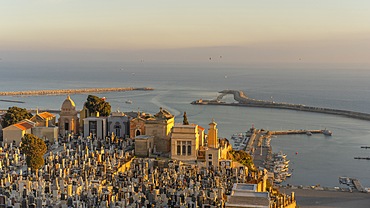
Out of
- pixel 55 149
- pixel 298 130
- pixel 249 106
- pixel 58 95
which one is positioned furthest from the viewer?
pixel 58 95

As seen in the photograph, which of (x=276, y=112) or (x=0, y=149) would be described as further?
(x=276, y=112)

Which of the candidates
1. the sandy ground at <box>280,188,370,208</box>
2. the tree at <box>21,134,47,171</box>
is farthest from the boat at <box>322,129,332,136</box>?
the tree at <box>21,134,47,171</box>

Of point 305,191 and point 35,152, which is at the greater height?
point 35,152

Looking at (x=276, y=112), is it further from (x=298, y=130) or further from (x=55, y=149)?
(x=55, y=149)

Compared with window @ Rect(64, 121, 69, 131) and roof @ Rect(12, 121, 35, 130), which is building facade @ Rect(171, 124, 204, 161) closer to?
window @ Rect(64, 121, 69, 131)

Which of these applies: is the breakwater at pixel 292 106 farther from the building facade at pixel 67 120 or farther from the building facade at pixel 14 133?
the building facade at pixel 14 133

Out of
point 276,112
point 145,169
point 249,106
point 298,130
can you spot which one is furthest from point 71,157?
point 249,106

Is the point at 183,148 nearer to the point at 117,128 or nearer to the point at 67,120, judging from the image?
the point at 117,128
